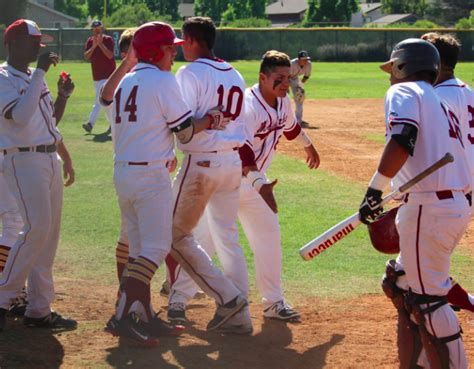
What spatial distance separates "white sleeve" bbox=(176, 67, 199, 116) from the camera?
6465mm

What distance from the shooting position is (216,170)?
6508 millimetres

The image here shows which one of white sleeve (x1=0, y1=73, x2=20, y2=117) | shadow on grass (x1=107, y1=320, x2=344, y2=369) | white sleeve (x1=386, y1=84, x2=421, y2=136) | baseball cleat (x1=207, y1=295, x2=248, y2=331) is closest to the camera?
white sleeve (x1=386, y1=84, x2=421, y2=136)

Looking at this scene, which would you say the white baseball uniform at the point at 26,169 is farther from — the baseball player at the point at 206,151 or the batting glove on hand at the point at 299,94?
the batting glove on hand at the point at 299,94

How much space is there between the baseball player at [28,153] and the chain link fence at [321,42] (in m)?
46.4

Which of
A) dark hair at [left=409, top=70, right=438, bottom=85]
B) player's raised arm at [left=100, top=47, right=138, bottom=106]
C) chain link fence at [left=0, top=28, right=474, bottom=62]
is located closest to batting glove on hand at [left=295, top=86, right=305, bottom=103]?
player's raised arm at [left=100, top=47, right=138, bottom=106]

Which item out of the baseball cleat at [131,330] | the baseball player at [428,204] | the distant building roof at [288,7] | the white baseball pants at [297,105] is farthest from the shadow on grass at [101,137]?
the distant building roof at [288,7]

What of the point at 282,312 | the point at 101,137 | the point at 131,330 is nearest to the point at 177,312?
the point at 282,312

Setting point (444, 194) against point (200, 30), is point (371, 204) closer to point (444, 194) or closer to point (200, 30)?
point (444, 194)

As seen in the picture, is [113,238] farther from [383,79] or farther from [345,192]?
[383,79]

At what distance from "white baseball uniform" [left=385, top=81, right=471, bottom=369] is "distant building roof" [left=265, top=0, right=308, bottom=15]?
4586 inches

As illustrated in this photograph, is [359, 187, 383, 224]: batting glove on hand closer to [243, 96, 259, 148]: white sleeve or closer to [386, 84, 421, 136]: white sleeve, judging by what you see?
[386, 84, 421, 136]: white sleeve

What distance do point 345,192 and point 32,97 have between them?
7.26 meters

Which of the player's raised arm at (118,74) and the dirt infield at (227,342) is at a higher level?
the player's raised arm at (118,74)

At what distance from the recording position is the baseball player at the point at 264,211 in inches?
277
